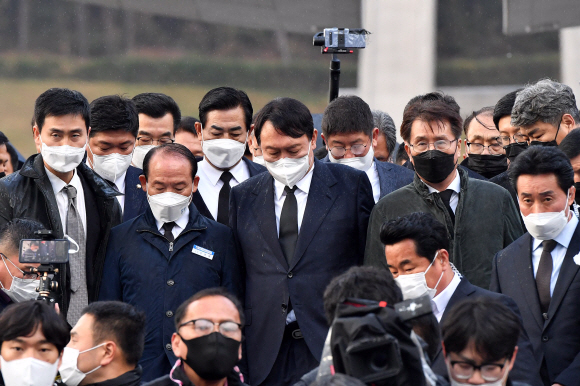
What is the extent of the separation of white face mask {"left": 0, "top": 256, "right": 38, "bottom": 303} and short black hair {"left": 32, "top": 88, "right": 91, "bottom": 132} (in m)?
0.99

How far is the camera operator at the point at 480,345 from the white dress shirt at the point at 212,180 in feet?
8.29

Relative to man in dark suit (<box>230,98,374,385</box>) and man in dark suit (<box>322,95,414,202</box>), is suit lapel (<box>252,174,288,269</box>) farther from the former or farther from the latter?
man in dark suit (<box>322,95,414,202</box>)

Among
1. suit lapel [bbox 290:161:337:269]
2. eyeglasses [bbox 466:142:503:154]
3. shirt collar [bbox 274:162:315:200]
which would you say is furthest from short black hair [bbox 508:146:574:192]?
eyeglasses [bbox 466:142:503:154]

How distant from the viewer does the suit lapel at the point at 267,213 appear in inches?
184

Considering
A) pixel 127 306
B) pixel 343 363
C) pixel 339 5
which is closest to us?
pixel 343 363

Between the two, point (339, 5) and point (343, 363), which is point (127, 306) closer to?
point (343, 363)

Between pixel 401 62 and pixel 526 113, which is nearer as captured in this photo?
pixel 526 113

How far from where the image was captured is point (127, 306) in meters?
4.02

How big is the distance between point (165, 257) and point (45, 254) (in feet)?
2.62

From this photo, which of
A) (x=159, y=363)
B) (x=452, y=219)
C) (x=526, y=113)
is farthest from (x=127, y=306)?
(x=526, y=113)

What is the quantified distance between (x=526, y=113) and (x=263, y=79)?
7.21 metres

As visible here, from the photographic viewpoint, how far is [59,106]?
502 cm

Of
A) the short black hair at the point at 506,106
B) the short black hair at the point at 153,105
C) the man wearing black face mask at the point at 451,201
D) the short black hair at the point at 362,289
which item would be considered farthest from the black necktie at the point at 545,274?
the short black hair at the point at 153,105

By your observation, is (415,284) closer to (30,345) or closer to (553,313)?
(553,313)
